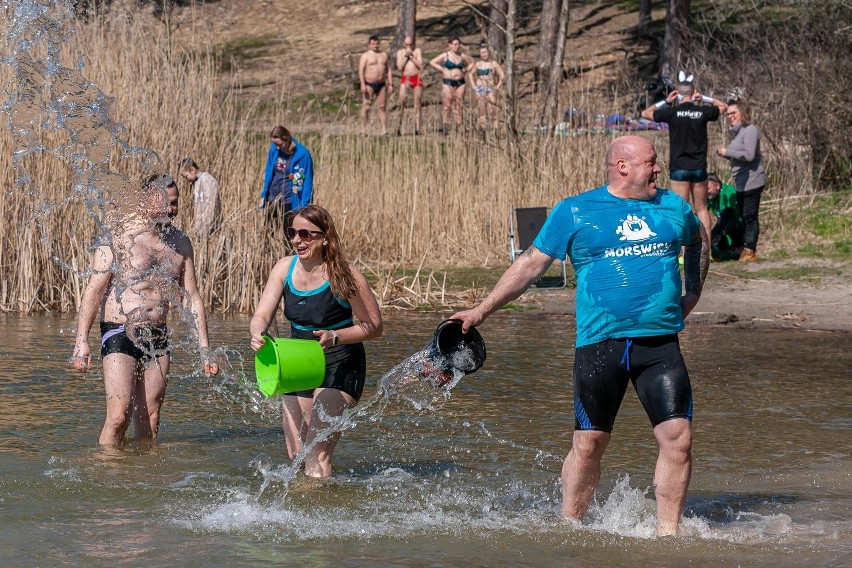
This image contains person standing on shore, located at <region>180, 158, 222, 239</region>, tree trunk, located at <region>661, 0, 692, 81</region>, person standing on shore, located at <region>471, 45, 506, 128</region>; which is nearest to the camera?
person standing on shore, located at <region>180, 158, 222, 239</region>

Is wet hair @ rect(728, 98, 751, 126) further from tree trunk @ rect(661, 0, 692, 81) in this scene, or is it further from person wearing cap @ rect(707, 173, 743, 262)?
tree trunk @ rect(661, 0, 692, 81)

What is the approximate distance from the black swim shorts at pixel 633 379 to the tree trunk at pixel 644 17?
2869 centimetres

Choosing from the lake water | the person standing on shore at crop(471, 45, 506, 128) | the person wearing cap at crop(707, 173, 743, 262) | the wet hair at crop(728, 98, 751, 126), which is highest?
the person standing on shore at crop(471, 45, 506, 128)

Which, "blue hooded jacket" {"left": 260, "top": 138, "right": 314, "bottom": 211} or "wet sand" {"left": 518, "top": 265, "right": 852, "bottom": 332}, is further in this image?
"blue hooded jacket" {"left": 260, "top": 138, "right": 314, "bottom": 211}

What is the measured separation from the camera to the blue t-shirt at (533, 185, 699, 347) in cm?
567

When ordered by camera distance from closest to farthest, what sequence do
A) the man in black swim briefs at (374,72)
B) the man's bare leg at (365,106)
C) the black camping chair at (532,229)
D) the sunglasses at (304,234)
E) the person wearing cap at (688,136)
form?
the sunglasses at (304,234)
the person wearing cap at (688,136)
the black camping chair at (532,229)
the man's bare leg at (365,106)
the man in black swim briefs at (374,72)

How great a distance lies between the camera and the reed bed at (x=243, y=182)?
41.3 feet

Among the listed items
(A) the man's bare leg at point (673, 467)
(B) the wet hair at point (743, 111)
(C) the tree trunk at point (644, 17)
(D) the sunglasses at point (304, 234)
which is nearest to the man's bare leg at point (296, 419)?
(D) the sunglasses at point (304, 234)

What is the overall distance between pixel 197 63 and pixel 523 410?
6.75m

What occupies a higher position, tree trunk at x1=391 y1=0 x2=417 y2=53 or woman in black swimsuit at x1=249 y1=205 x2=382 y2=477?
tree trunk at x1=391 y1=0 x2=417 y2=53

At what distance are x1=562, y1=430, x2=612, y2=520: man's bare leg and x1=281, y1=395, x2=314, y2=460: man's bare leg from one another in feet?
4.74

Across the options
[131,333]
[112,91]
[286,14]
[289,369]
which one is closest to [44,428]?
[131,333]

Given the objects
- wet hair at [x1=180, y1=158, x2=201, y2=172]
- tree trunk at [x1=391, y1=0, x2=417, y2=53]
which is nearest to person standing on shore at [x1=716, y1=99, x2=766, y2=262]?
wet hair at [x1=180, y1=158, x2=201, y2=172]

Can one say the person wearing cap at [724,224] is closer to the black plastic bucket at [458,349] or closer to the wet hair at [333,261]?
the wet hair at [333,261]
